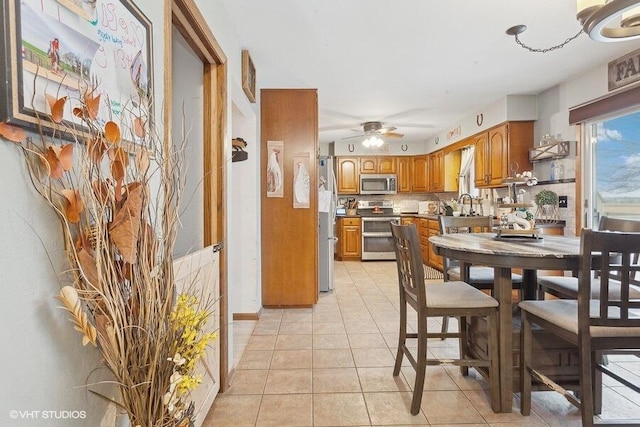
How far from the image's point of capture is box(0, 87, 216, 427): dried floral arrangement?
710 millimetres

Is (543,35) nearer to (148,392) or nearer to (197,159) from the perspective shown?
(197,159)

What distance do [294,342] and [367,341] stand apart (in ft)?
1.92

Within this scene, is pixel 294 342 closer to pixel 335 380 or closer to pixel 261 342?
pixel 261 342

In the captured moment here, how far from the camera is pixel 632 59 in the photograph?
274 centimetres

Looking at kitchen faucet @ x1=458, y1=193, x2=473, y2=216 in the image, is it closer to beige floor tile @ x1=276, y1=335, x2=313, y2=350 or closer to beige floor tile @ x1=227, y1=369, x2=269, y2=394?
beige floor tile @ x1=276, y1=335, x2=313, y2=350

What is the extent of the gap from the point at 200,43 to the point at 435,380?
2379 millimetres

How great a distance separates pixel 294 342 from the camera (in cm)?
272

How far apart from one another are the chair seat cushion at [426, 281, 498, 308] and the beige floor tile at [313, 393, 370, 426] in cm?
67

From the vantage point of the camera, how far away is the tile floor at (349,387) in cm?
175

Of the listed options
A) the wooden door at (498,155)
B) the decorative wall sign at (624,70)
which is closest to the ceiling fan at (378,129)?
the wooden door at (498,155)

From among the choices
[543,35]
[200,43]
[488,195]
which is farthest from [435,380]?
[488,195]

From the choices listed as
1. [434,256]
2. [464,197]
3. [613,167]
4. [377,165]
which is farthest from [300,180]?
[377,165]

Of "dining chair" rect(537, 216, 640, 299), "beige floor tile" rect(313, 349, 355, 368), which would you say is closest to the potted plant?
"dining chair" rect(537, 216, 640, 299)

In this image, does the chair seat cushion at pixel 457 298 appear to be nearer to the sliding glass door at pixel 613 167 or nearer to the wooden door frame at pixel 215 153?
the wooden door frame at pixel 215 153
